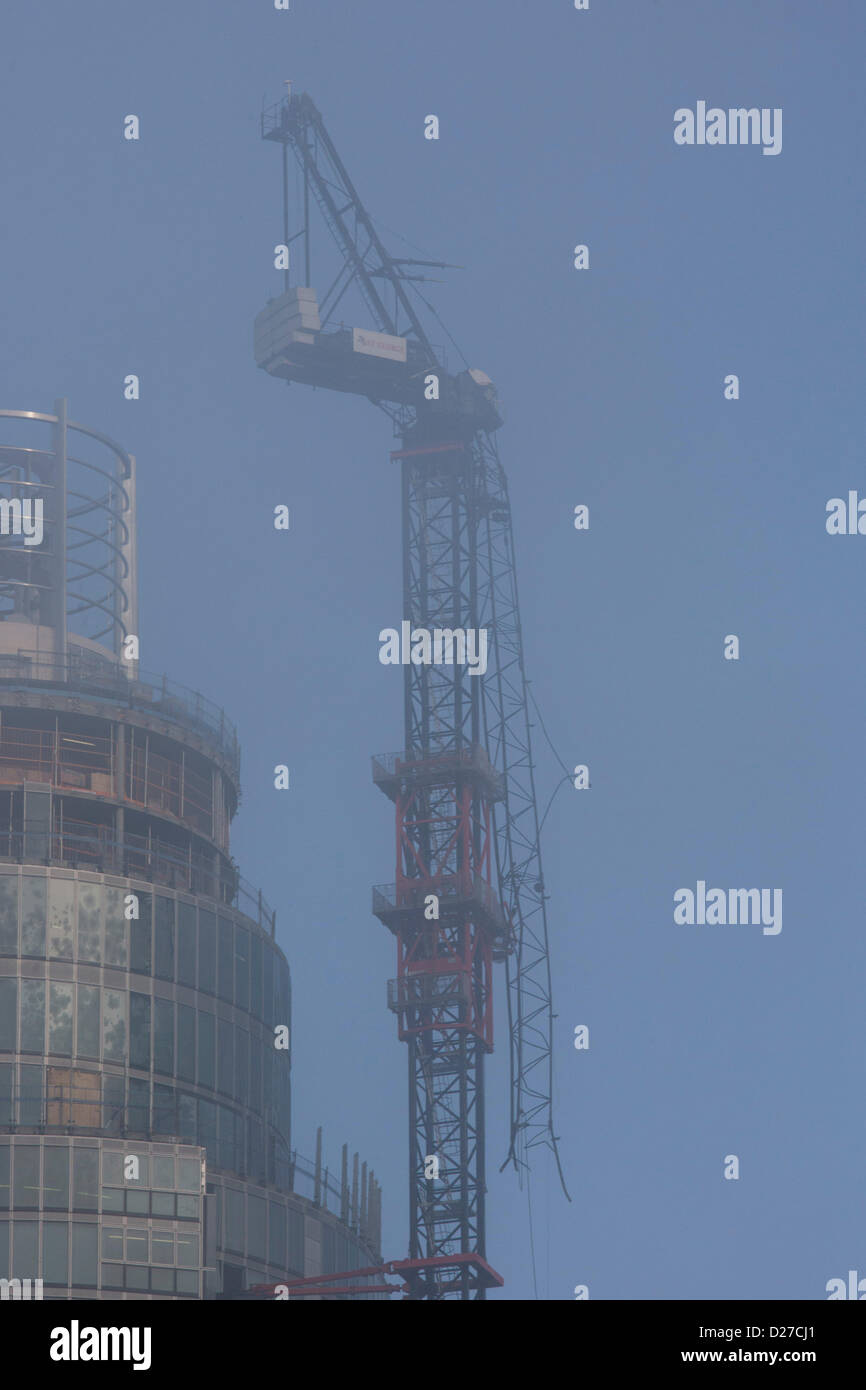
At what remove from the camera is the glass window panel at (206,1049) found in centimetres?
14050

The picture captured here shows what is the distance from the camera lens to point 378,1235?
156875 mm

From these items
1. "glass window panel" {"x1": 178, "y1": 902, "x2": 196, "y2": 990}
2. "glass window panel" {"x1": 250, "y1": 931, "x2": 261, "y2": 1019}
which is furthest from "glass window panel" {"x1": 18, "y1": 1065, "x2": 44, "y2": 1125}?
"glass window panel" {"x1": 250, "y1": 931, "x2": 261, "y2": 1019}

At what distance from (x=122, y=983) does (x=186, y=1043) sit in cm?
533

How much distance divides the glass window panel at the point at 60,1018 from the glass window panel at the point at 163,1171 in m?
8.64

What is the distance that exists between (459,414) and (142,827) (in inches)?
1772

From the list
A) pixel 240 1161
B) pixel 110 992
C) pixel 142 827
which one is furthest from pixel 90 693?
pixel 240 1161

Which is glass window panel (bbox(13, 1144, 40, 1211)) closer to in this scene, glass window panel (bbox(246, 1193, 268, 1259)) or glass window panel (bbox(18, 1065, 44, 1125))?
glass window panel (bbox(18, 1065, 44, 1125))

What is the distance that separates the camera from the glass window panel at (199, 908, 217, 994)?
14212cm

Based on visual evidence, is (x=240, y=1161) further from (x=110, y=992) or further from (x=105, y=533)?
(x=105, y=533)

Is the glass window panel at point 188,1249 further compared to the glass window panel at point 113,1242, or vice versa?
the glass window panel at point 188,1249

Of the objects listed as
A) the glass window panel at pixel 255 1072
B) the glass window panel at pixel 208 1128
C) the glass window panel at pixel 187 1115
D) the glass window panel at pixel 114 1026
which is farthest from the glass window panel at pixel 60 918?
the glass window panel at pixel 255 1072

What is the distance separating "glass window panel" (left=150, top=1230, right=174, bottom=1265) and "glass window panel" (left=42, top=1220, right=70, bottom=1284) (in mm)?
4049

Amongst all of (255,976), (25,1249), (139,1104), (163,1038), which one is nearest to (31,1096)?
(139,1104)

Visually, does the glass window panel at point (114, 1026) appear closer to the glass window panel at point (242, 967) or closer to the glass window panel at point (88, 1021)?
the glass window panel at point (88, 1021)
